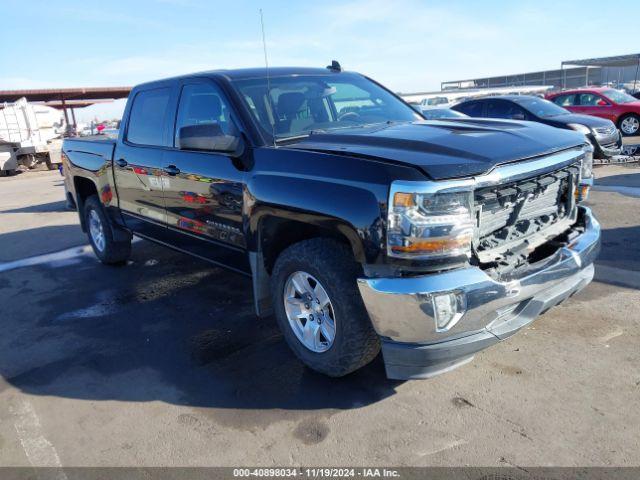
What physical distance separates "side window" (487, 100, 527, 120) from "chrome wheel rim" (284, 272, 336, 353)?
32.5ft

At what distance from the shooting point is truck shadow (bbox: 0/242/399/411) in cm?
327

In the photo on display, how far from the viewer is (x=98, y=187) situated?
19.0 feet

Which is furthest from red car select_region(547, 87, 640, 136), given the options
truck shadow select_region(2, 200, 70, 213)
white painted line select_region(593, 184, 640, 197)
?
truck shadow select_region(2, 200, 70, 213)

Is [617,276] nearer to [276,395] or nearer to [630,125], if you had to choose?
[276,395]

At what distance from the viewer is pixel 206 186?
3.87m

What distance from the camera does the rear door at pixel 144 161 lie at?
4.55 m

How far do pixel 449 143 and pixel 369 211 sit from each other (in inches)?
27.3

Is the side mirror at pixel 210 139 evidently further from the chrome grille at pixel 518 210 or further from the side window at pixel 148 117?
the chrome grille at pixel 518 210

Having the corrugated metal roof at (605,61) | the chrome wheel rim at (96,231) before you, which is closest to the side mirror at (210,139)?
the chrome wheel rim at (96,231)

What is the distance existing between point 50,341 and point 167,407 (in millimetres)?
1673

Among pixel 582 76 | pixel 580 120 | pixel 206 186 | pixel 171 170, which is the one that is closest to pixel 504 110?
pixel 580 120

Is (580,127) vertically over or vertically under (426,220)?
under

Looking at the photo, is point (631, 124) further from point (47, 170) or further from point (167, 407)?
point (47, 170)

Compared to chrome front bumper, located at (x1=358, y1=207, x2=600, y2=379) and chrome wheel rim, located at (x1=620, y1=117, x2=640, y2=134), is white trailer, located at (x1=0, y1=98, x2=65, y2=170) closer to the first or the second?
chrome wheel rim, located at (x1=620, y1=117, x2=640, y2=134)
